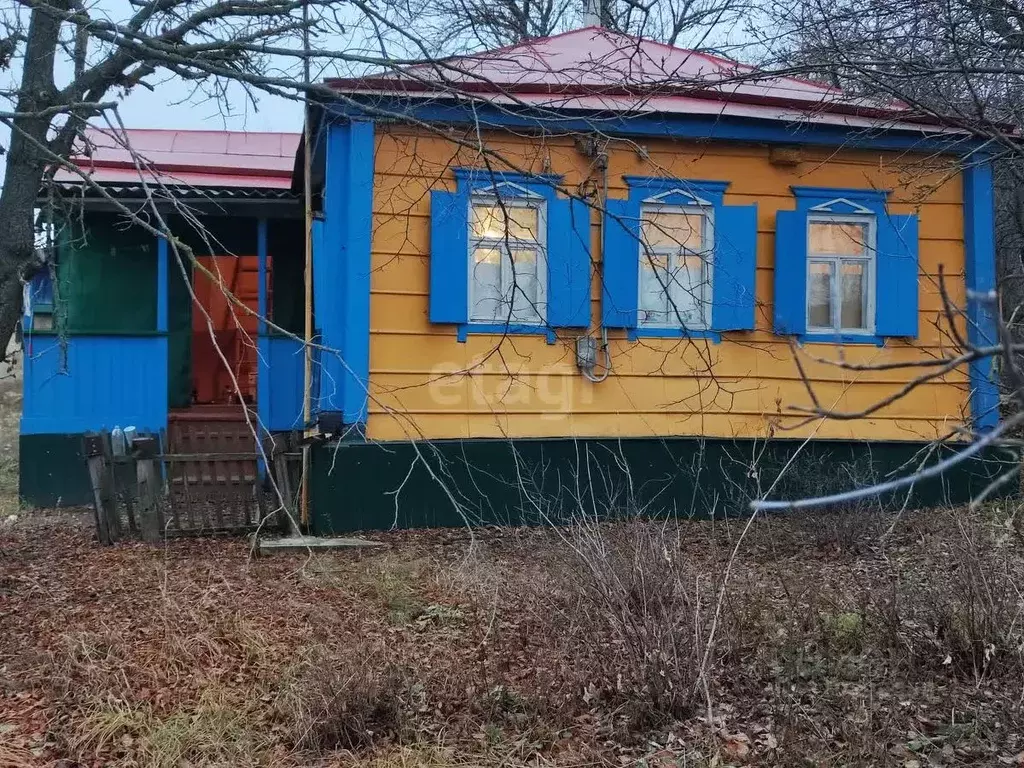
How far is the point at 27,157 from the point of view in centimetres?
534

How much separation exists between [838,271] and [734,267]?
1.08m

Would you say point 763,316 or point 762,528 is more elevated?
point 763,316

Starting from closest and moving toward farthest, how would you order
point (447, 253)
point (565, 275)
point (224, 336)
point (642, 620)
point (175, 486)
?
1. point (642, 620)
2. point (175, 486)
3. point (447, 253)
4. point (565, 275)
5. point (224, 336)

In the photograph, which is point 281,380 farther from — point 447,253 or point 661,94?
point 661,94

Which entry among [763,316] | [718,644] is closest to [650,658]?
[718,644]

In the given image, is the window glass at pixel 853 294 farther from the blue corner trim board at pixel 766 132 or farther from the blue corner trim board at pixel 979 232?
the blue corner trim board at pixel 766 132

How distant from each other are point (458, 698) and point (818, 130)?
6.28m

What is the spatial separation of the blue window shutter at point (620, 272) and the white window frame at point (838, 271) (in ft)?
5.46

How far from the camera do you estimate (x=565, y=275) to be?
25.7 feet

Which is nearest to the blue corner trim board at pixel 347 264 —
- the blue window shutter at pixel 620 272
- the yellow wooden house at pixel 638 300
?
the yellow wooden house at pixel 638 300

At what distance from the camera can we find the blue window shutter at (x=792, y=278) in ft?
26.3

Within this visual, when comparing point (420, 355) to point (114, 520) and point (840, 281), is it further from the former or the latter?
point (840, 281)

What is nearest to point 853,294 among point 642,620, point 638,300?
point 638,300

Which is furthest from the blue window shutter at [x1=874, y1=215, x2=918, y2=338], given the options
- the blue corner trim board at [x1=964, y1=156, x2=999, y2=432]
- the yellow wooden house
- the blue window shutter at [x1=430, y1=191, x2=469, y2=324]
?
the blue window shutter at [x1=430, y1=191, x2=469, y2=324]
